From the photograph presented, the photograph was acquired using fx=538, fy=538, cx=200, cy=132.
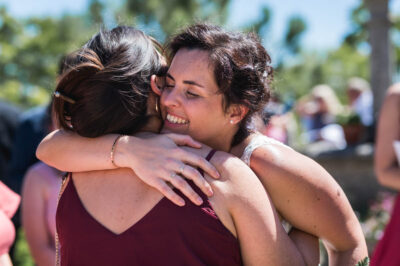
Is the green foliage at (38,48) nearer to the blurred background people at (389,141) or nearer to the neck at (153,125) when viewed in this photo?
the blurred background people at (389,141)

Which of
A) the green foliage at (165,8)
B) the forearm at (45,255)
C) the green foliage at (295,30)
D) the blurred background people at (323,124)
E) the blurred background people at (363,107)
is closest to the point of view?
the forearm at (45,255)

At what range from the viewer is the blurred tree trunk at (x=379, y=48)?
25.3ft

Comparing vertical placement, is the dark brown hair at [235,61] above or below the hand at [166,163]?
above

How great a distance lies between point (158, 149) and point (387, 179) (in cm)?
168

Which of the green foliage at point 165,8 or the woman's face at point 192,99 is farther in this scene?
the green foliage at point 165,8

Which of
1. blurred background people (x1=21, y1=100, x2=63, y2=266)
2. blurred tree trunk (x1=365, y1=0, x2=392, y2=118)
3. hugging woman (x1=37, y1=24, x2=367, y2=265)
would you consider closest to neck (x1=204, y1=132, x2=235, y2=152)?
hugging woman (x1=37, y1=24, x2=367, y2=265)

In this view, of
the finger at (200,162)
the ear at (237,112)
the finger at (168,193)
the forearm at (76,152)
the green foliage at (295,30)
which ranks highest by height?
the ear at (237,112)

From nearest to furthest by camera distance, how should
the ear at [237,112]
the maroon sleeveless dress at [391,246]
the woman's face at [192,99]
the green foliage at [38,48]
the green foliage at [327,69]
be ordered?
the woman's face at [192,99] → the ear at [237,112] → the maroon sleeveless dress at [391,246] → the green foliage at [38,48] → the green foliage at [327,69]

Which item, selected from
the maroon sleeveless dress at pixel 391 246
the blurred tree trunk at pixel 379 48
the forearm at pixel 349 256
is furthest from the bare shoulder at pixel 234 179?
the blurred tree trunk at pixel 379 48

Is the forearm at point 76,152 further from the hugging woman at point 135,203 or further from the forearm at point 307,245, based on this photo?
the forearm at point 307,245

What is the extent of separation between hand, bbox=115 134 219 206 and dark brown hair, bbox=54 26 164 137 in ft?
0.35

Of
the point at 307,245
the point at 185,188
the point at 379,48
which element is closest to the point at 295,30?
the point at 379,48

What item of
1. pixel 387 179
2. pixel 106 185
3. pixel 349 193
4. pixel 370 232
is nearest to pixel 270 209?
pixel 106 185

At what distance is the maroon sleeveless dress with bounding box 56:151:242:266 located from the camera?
1721mm
